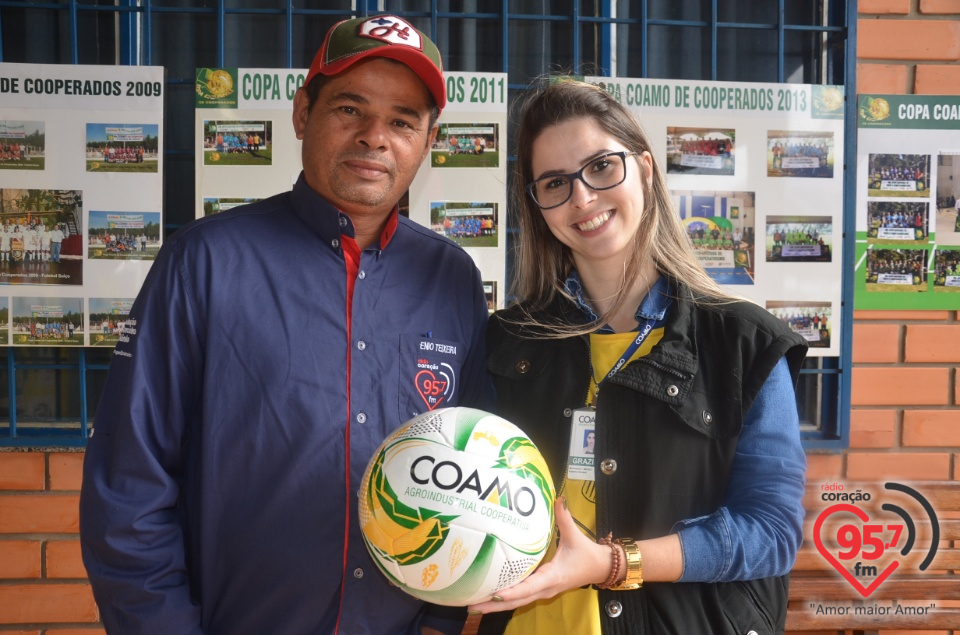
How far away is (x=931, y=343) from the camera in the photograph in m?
2.79

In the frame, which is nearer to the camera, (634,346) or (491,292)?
(634,346)

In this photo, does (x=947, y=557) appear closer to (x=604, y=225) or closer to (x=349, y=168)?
(x=604, y=225)

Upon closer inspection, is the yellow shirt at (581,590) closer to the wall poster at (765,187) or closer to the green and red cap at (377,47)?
the green and red cap at (377,47)

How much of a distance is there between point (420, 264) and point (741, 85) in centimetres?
150

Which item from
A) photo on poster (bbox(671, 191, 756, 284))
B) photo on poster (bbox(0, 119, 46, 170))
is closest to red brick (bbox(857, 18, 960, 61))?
photo on poster (bbox(671, 191, 756, 284))

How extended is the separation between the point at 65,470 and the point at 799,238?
2.58 m

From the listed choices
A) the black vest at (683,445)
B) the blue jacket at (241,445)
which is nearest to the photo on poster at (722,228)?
the black vest at (683,445)

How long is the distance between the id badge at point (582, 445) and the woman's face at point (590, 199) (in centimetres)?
35

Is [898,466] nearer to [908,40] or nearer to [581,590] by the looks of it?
[908,40]

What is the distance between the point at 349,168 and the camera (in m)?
1.63

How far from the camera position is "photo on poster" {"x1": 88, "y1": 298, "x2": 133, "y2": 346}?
256cm

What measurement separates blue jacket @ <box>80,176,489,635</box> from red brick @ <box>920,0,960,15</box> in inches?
90.9

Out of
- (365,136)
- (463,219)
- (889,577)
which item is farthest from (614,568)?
(889,577)

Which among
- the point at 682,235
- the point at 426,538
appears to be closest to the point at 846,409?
the point at 682,235
